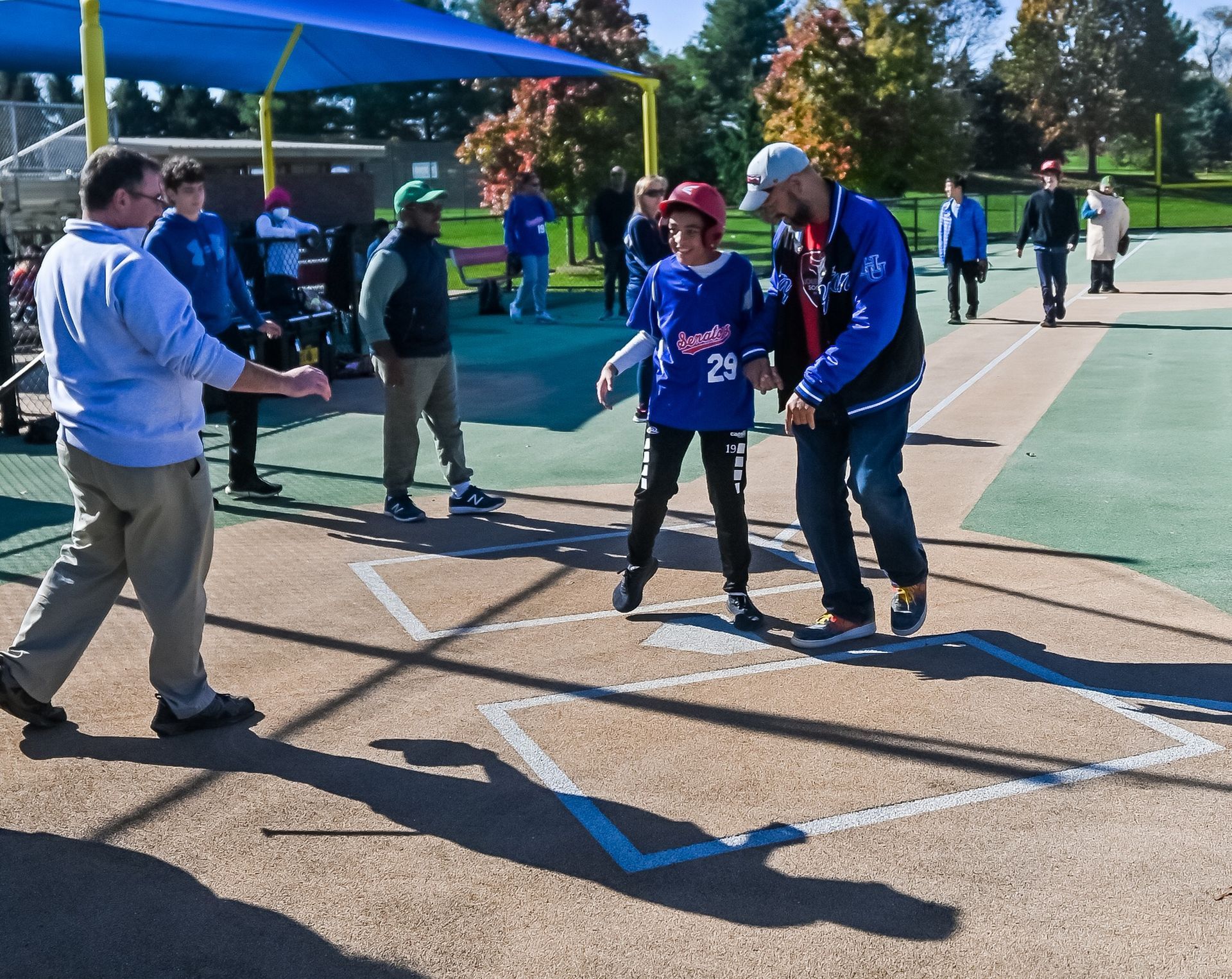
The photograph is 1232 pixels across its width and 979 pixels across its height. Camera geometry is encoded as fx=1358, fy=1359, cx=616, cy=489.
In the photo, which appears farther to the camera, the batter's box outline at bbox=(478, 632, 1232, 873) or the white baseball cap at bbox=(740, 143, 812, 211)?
the white baseball cap at bbox=(740, 143, 812, 211)

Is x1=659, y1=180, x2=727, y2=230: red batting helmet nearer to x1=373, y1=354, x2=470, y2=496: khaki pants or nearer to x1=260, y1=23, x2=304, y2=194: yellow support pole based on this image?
x1=373, y1=354, x2=470, y2=496: khaki pants

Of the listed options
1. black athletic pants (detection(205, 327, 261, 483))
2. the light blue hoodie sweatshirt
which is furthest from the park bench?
the light blue hoodie sweatshirt

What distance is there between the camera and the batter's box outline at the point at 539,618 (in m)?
6.11

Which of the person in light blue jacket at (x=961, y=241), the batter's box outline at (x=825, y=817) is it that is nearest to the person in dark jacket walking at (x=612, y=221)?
the person in light blue jacket at (x=961, y=241)

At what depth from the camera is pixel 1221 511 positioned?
7812mm

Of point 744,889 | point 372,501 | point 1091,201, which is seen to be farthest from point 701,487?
point 1091,201

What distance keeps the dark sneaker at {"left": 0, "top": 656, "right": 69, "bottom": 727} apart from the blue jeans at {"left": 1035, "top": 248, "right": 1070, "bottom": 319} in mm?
15278

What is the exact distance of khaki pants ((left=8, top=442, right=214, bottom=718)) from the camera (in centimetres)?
464

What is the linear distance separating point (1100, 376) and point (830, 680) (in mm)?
9450

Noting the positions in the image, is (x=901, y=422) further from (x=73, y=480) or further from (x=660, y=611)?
(x=73, y=480)

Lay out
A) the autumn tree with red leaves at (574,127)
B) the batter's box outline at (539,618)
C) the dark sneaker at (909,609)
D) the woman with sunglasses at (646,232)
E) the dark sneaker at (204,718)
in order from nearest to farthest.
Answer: the dark sneaker at (204,718)
the dark sneaker at (909,609)
the batter's box outline at (539,618)
the woman with sunglasses at (646,232)
the autumn tree with red leaves at (574,127)

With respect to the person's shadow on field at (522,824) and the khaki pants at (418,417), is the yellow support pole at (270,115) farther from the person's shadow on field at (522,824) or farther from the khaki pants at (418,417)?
the person's shadow on field at (522,824)

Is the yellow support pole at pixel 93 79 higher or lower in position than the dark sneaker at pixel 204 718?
higher

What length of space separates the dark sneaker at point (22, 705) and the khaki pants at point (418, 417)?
3.37 meters
